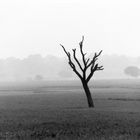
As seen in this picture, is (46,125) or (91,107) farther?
(91,107)

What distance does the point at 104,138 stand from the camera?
19297 millimetres

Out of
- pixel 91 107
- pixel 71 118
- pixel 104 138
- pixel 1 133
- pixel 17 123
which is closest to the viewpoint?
pixel 104 138

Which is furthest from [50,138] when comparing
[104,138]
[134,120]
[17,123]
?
[134,120]

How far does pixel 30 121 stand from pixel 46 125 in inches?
107

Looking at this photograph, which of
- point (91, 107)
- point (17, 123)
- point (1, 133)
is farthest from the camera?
point (91, 107)

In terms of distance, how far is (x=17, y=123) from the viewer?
85.2ft

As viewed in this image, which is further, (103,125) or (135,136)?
(103,125)

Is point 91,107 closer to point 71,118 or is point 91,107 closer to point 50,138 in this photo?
point 71,118

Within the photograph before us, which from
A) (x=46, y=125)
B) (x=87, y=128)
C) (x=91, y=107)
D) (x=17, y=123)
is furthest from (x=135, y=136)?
(x=91, y=107)

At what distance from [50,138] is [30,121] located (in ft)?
24.7

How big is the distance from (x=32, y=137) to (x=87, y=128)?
3.93m

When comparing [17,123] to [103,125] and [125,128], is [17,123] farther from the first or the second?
[125,128]

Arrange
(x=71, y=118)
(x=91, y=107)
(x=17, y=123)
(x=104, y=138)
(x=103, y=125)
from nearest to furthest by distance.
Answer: (x=104, y=138) < (x=103, y=125) < (x=17, y=123) < (x=71, y=118) < (x=91, y=107)

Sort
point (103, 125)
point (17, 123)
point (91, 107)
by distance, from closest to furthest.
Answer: point (103, 125) < point (17, 123) < point (91, 107)
